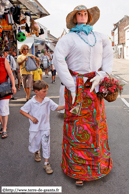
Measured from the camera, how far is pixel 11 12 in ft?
24.7

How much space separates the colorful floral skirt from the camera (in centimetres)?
277

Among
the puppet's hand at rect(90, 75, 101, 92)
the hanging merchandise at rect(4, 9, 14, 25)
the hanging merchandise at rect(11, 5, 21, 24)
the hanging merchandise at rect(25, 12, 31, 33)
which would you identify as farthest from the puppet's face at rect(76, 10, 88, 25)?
the hanging merchandise at rect(25, 12, 31, 33)

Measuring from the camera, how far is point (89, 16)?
2967mm

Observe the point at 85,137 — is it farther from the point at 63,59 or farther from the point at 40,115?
the point at 63,59

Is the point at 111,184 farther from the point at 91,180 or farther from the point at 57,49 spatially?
the point at 57,49

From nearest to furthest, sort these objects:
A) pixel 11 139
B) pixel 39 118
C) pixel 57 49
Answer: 1. pixel 57 49
2. pixel 39 118
3. pixel 11 139

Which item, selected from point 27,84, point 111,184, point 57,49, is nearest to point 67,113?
point 57,49

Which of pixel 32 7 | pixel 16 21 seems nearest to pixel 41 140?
pixel 16 21

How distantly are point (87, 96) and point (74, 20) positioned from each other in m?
1.02

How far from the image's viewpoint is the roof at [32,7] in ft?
27.9

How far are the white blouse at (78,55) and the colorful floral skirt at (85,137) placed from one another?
0.18 meters

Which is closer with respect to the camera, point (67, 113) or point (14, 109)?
point (67, 113)

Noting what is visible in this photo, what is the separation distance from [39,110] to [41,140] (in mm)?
450

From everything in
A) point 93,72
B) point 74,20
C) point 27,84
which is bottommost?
point 27,84
